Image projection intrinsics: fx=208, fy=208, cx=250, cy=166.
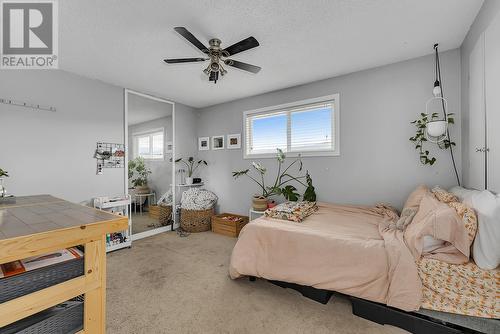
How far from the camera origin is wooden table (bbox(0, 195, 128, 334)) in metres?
0.73

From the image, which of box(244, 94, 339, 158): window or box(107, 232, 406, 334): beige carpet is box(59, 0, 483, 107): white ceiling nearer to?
box(244, 94, 339, 158): window

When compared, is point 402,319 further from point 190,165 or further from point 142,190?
point 190,165

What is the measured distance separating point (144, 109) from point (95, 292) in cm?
345

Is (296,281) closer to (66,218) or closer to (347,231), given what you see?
(347,231)

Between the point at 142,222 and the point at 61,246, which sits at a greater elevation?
the point at 61,246

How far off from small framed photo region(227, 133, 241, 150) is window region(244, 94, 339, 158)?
0.60 ft

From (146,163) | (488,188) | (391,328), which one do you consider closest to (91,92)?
(146,163)

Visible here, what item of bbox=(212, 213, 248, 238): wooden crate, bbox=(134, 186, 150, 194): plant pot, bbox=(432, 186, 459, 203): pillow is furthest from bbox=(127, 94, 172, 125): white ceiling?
bbox=(432, 186, 459, 203): pillow

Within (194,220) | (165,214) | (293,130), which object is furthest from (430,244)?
(165,214)

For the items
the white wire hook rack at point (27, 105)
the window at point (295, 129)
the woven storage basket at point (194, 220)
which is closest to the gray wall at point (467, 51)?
the window at point (295, 129)

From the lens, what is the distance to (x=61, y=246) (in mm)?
830

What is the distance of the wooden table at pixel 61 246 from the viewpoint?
730 millimetres

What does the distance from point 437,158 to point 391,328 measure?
195 cm

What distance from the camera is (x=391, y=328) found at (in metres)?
1.58
